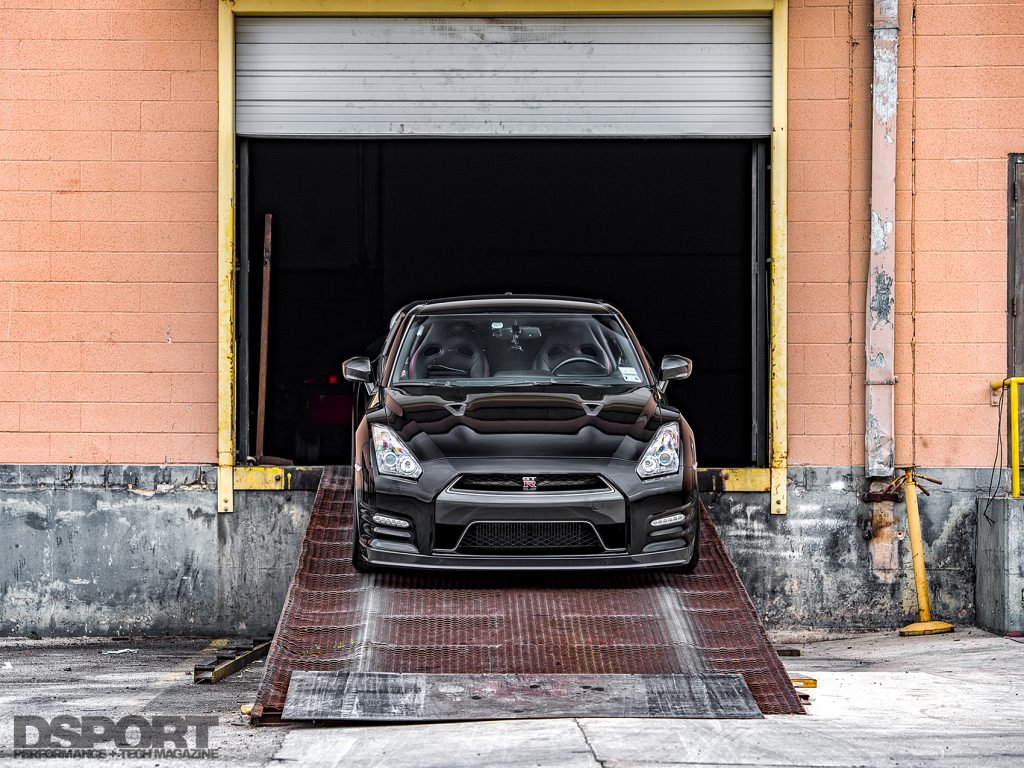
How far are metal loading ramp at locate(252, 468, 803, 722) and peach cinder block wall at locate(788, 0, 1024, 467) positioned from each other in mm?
2775

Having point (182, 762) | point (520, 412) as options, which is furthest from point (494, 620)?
point (182, 762)

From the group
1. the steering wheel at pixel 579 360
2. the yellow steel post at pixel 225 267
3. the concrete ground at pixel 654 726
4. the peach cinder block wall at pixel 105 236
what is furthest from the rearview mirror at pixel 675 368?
the peach cinder block wall at pixel 105 236

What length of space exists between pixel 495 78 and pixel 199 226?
98.2 inches

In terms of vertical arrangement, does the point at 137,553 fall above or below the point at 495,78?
below

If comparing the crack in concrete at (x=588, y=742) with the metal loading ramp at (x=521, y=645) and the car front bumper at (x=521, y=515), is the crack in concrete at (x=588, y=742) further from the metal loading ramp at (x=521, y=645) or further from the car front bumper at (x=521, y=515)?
the car front bumper at (x=521, y=515)

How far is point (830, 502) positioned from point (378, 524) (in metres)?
4.17

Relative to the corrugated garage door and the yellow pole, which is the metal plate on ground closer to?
the yellow pole

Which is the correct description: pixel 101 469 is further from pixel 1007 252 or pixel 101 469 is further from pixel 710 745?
pixel 1007 252

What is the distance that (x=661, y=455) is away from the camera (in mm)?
6863

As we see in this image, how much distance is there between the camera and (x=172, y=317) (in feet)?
31.4

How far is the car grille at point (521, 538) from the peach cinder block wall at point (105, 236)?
3.62m

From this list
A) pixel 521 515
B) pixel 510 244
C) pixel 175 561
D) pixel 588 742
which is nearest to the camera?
pixel 588 742

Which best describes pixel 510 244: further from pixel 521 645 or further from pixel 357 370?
pixel 521 645

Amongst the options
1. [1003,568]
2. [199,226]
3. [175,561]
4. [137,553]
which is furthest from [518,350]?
[1003,568]
